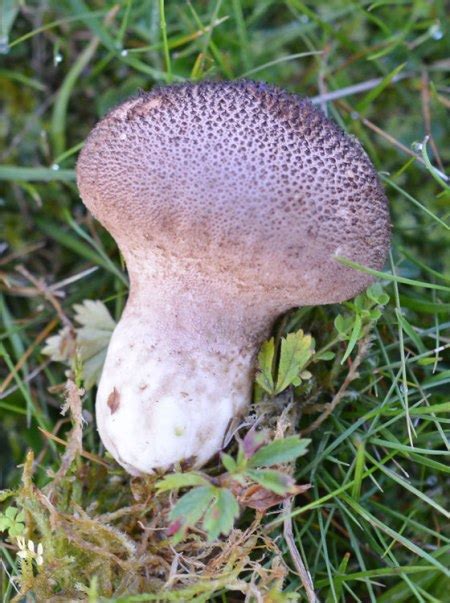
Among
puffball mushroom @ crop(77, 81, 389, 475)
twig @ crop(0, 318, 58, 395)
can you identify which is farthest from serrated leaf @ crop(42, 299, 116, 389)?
puffball mushroom @ crop(77, 81, 389, 475)

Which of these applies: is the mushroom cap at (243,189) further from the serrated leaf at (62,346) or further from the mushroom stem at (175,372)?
the serrated leaf at (62,346)

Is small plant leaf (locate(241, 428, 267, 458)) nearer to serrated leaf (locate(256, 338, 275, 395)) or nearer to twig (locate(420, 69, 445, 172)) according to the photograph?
serrated leaf (locate(256, 338, 275, 395))

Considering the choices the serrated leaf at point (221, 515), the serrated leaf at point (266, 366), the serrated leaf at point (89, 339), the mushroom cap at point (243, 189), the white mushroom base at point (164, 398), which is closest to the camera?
the serrated leaf at point (221, 515)

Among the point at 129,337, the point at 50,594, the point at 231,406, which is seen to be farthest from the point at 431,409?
the point at 50,594

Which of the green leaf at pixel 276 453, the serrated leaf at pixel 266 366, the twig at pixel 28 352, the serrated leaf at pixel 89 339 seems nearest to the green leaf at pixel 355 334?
the serrated leaf at pixel 266 366

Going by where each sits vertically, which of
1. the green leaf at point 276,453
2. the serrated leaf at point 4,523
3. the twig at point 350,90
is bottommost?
the serrated leaf at point 4,523

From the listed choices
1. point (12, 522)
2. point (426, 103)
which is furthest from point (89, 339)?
point (426, 103)

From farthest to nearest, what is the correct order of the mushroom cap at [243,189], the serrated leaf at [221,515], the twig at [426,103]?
the twig at [426,103] → the mushroom cap at [243,189] → the serrated leaf at [221,515]
